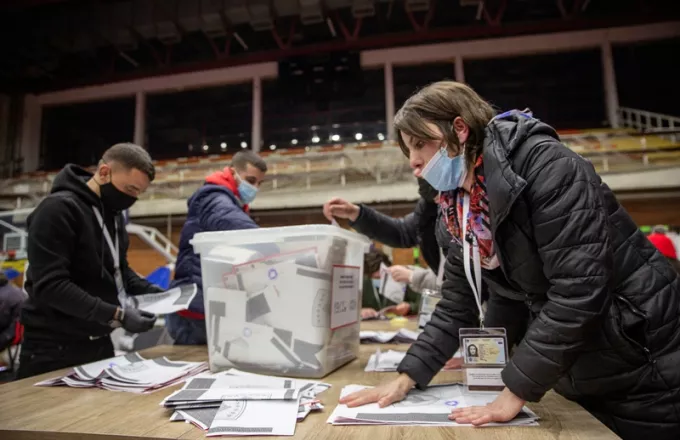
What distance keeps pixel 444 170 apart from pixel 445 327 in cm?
33

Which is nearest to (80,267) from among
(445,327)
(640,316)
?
(445,327)

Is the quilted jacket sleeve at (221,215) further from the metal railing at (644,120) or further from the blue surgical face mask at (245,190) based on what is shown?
the metal railing at (644,120)

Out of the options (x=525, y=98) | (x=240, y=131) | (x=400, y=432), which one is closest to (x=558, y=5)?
(x=525, y=98)

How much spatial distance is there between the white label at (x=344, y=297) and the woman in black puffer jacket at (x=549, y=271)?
0.65 ft

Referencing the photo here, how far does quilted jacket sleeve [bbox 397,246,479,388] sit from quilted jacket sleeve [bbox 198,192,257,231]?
746 mm

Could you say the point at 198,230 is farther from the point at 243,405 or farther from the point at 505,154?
the point at 505,154

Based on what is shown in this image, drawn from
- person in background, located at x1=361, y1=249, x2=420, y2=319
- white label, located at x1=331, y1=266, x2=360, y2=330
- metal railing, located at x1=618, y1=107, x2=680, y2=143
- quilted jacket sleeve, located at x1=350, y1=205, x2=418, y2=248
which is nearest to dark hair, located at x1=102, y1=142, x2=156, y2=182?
quilted jacket sleeve, located at x1=350, y1=205, x2=418, y2=248

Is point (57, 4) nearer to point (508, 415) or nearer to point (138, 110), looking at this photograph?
point (138, 110)

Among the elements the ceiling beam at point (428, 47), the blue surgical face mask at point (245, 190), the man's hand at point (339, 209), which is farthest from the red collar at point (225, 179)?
the ceiling beam at point (428, 47)

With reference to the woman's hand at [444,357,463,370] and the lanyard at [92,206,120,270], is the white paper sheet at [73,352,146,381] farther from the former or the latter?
the woman's hand at [444,357,463,370]

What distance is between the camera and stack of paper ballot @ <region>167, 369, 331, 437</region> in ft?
2.02

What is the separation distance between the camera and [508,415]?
0.64 meters

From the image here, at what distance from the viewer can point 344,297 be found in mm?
1038

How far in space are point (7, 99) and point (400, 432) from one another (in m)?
9.64
